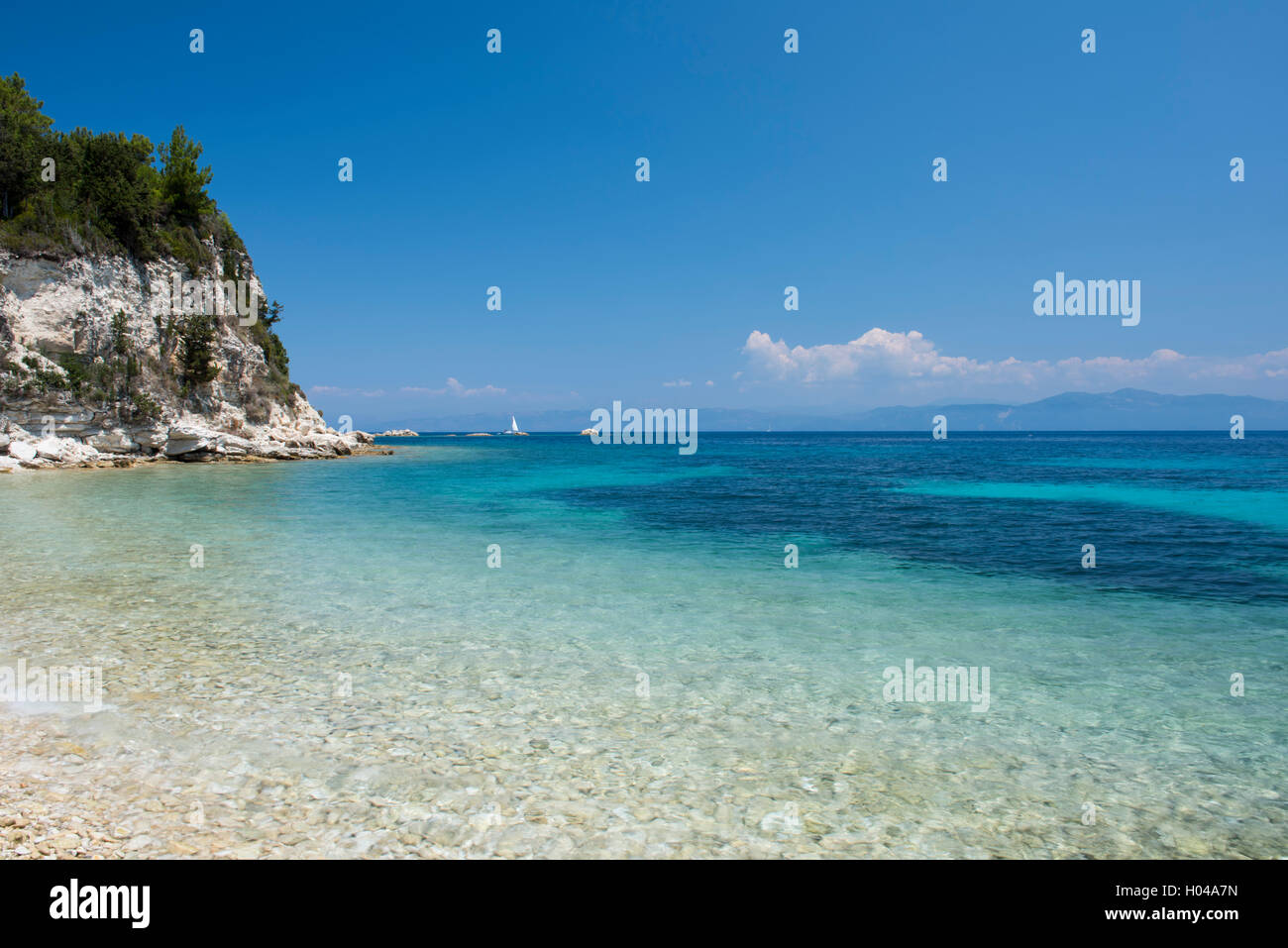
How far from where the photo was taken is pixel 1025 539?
67.8 ft

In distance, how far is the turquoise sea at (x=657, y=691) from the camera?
5176 mm

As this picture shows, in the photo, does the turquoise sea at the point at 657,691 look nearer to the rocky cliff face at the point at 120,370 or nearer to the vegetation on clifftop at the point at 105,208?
the rocky cliff face at the point at 120,370

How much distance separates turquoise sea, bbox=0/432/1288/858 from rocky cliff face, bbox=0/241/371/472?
28764mm

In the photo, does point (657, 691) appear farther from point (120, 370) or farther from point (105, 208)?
point (105, 208)

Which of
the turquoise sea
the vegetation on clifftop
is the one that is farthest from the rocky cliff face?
the turquoise sea

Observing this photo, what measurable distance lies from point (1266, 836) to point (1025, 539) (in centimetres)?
1706

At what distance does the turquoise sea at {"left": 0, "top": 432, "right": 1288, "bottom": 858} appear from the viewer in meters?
5.18

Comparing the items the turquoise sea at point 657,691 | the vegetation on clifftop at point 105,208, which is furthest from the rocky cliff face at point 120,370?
the turquoise sea at point 657,691

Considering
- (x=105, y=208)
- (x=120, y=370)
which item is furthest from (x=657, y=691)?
(x=105, y=208)

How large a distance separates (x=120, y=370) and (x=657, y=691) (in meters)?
53.8

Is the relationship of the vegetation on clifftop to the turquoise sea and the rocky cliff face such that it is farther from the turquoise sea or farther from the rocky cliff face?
the turquoise sea

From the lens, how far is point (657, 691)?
8141mm
